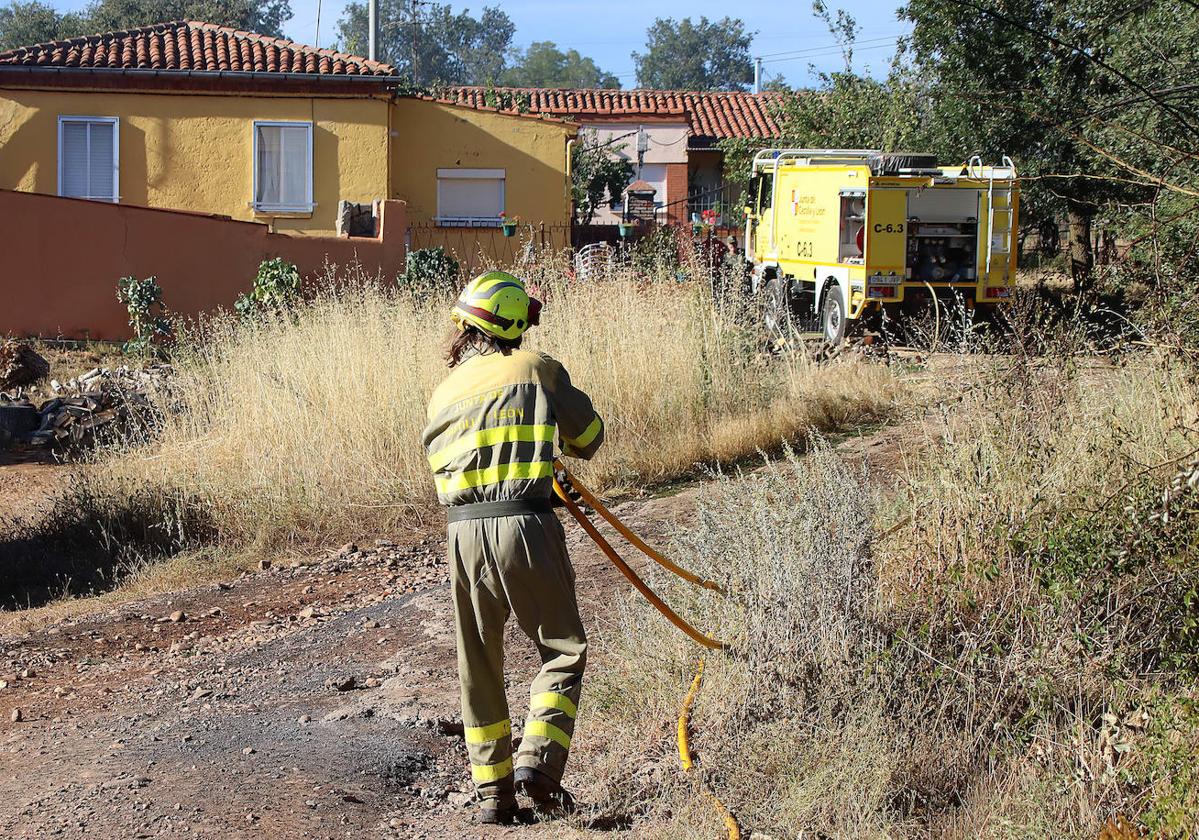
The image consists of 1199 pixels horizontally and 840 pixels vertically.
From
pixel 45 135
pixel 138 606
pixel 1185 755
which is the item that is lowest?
pixel 138 606

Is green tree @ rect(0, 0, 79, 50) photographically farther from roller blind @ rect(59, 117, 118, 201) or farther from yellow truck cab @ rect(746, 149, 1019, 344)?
yellow truck cab @ rect(746, 149, 1019, 344)

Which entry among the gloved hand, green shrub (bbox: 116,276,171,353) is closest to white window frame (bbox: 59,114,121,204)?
green shrub (bbox: 116,276,171,353)

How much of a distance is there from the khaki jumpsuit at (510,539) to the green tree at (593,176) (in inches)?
1113

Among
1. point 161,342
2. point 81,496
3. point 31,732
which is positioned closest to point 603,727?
point 31,732

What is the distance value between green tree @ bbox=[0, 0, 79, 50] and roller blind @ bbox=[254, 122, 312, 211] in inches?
1499

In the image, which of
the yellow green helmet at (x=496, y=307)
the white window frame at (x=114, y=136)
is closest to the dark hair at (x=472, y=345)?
the yellow green helmet at (x=496, y=307)

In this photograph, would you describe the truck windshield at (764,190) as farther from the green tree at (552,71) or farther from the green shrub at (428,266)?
the green tree at (552,71)

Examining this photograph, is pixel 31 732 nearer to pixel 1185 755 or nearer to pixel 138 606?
pixel 138 606

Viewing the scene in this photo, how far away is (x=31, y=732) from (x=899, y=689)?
383cm

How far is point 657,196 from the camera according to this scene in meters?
39.7

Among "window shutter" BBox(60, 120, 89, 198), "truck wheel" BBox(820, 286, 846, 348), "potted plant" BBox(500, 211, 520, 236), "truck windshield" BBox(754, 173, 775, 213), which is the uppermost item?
"window shutter" BBox(60, 120, 89, 198)

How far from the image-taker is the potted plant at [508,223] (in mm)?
23556

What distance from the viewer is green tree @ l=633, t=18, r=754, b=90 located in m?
100

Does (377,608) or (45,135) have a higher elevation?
(45,135)
